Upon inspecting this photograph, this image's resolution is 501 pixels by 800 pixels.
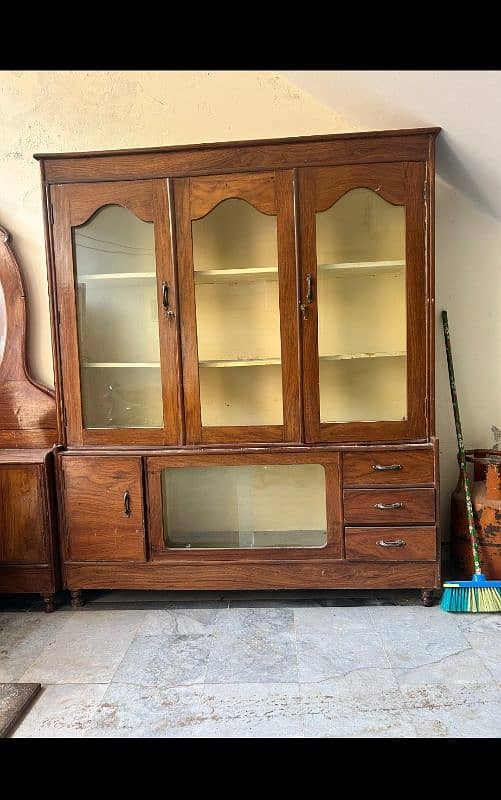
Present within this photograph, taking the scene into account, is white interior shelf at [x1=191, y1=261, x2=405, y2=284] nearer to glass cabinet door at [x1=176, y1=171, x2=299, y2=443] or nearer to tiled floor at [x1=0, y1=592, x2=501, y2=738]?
glass cabinet door at [x1=176, y1=171, x2=299, y2=443]

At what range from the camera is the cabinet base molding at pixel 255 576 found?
2320 mm

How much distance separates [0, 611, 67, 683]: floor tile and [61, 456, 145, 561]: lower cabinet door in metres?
0.27

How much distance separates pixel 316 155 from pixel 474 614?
6.21 feet

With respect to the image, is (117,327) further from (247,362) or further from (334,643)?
(334,643)

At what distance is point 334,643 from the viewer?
2.09 m

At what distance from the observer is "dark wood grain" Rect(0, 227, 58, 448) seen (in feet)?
9.02

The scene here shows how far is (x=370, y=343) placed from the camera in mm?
2359

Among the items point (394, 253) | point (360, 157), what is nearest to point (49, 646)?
point (394, 253)

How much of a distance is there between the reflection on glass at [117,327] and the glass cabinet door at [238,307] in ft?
0.52

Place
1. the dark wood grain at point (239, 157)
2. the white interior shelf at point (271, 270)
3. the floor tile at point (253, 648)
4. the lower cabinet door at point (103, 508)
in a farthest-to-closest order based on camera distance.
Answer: the lower cabinet door at point (103, 508)
the white interior shelf at point (271, 270)
the dark wood grain at point (239, 157)
the floor tile at point (253, 648)

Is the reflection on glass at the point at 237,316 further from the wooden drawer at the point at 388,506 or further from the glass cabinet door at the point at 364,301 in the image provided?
the wooden drawer at the point at 388,506

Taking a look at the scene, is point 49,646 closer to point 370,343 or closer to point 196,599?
point 196,599

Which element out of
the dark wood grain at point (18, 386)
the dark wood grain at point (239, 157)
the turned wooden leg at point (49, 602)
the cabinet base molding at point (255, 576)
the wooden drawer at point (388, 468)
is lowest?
the turned wooden leg at point (49, 602)

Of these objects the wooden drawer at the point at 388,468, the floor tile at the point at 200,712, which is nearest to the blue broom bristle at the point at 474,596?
the wooden drawer at the point at 388,468
